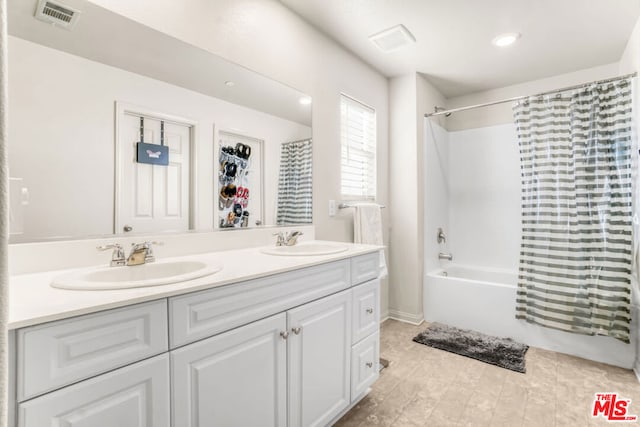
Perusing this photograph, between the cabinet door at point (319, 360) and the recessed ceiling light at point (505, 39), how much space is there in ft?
7.15

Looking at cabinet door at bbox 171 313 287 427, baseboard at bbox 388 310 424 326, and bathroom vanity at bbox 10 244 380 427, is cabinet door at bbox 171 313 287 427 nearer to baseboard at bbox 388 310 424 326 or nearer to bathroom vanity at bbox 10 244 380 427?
bathroom vanity at bbox 10 244 380 427

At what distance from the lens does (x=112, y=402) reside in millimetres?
767

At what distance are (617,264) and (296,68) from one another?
2515 millimetres

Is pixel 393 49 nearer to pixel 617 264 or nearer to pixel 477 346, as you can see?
pixel 617 264

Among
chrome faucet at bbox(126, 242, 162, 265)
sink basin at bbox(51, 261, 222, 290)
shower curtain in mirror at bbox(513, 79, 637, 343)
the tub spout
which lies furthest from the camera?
the tub spout

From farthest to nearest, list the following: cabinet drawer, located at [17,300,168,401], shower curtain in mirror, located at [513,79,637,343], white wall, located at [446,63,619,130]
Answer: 1. white wall, located at [446,63,619,130]
2. shower curtain in mirror, located at [513,79,637,343]
3. cabinet drawer, located at [17,300,168,401]

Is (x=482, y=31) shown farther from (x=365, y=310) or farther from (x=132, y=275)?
(x=132, y=275)

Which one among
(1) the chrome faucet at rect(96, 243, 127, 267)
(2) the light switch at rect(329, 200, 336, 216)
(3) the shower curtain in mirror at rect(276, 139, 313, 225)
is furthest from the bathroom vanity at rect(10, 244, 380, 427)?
(2) the light switch at rect(329, 200, 336, 216)

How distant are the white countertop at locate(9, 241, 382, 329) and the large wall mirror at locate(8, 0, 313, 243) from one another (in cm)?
26

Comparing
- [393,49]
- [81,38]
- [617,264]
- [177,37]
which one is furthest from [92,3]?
[617,264]

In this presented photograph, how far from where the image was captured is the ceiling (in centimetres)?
192

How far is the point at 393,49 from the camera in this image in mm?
2404

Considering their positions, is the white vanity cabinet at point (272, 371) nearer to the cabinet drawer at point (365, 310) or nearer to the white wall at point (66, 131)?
the cabinet drawer at point (365, 310)

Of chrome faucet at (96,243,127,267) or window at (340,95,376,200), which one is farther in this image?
window at (340,95,376,200)
